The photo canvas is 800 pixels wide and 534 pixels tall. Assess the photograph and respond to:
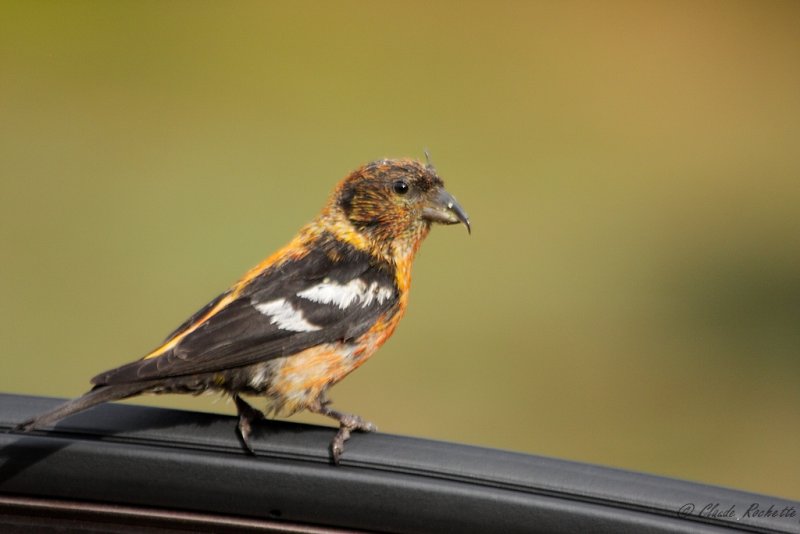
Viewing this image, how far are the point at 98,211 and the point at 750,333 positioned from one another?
298 inches

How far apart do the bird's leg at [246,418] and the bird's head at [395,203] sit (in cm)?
92

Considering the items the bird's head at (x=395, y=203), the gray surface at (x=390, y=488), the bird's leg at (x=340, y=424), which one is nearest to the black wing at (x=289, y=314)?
the bird's head at (x=395, y=203)

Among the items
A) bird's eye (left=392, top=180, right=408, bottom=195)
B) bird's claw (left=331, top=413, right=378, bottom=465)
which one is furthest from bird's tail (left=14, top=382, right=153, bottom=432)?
bird's eye (left=392, top=180, right=408, bottom=195)

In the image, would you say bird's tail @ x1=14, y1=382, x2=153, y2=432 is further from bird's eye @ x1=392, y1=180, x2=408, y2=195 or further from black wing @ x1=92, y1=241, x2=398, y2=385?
bird's eye @ x1=392, y1=180, x2=408, y2=195

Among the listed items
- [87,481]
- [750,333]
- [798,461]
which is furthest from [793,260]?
[87,481]

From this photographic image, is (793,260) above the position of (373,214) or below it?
below

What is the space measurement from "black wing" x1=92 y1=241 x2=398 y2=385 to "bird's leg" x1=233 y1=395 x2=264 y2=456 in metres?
0.19

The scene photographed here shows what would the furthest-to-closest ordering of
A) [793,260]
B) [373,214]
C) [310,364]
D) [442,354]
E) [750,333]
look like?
1. [793,260]
2. [750,333]
3. [442,354]
4. [373,214]
5. [310,364]

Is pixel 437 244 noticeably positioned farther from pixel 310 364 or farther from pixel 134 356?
pixel 310 364

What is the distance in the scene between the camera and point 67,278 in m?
11.5

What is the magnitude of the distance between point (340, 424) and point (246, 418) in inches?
14.7

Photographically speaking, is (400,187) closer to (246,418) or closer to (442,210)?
(442,210)

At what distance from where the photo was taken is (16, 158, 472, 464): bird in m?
3.76

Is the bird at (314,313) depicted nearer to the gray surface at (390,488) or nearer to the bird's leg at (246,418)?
the bird's leg at (246,418)
